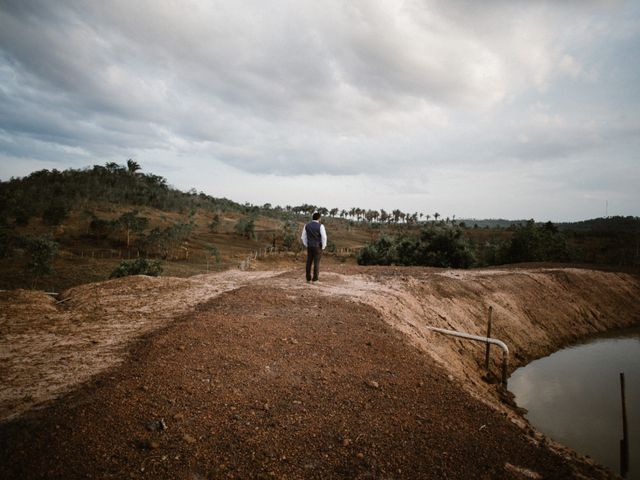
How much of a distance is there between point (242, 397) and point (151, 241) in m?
40.2

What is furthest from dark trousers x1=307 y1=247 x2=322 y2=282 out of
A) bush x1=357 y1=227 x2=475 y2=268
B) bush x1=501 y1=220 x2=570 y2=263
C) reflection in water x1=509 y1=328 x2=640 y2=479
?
bush x1=501 y1=220 x2=570 y2=263

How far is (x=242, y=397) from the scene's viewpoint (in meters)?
4.32

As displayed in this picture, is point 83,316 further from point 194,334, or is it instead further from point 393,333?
point 393,333

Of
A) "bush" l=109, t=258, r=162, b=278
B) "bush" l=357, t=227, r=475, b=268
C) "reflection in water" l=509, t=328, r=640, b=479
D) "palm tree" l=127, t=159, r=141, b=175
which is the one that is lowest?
"reflection in water" l=509, t=328, r=640, b=479

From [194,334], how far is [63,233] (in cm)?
4684

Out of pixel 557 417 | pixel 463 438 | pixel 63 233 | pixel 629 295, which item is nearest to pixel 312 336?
pixel 463 438

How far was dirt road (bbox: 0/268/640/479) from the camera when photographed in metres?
3.27

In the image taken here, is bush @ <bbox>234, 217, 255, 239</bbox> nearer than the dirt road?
No

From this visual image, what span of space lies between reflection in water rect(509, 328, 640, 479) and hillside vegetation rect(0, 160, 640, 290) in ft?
34.7

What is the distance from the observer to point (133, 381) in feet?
14.5

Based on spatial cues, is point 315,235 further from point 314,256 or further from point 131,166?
point 131,166

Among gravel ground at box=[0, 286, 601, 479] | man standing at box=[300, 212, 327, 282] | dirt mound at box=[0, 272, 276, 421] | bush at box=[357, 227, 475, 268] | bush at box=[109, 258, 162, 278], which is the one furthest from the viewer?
bush at box=[357, 227, 475, 268]

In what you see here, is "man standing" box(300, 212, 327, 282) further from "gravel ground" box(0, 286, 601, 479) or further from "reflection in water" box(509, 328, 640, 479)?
"reflection in water" box(509, 328, 640, 479)

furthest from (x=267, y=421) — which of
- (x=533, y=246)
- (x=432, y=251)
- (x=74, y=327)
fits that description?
(x=533, y=246)
